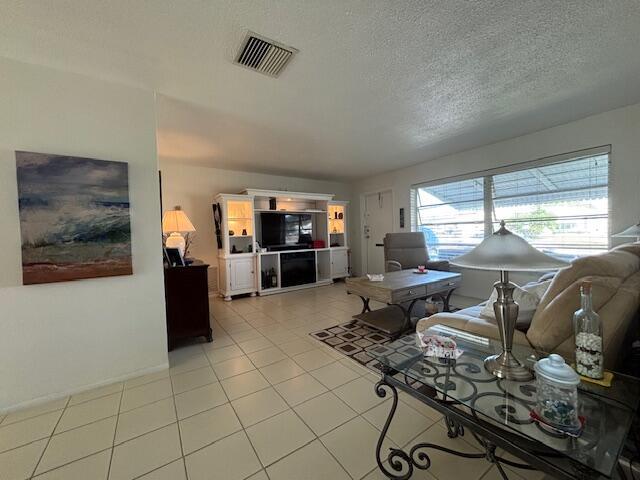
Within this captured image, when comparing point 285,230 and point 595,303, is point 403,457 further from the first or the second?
point 285,230

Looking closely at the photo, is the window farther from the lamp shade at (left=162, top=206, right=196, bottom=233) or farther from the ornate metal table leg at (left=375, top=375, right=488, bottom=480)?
the lamp shade at (left=162, top=206, right=196, bottom=233)

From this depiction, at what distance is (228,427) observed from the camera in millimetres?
1546

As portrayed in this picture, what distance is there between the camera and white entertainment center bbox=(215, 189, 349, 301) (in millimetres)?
4641

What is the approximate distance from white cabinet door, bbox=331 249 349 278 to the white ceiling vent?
4179 millimetres

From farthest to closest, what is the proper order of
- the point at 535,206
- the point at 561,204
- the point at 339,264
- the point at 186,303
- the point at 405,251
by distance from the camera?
1. the point at 339,264
2. the point at 405,251
3. the point at 535,206
4. the point at 561,204
5. the point at 186,303

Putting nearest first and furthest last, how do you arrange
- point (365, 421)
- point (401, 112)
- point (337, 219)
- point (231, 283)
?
1. point (365, 421)
2. point (401, 112)
3. point (231, 283)
4. point (337, 219)

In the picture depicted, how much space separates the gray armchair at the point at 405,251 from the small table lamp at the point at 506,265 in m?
2.95

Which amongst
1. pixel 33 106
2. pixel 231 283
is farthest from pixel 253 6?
pixel 231 283

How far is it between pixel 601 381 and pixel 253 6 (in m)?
2.51

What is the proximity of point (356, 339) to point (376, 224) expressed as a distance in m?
3.76

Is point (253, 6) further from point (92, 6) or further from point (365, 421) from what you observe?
point (365, 421)

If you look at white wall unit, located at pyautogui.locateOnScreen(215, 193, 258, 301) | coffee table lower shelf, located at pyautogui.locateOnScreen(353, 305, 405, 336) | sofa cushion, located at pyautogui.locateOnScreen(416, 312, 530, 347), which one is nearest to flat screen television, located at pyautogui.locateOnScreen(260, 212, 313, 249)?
white wall unit, located at pyautogui.locateOnScreen(215, 193, 258, 301)

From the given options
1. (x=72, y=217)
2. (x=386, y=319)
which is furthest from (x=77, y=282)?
(x=386, y=319)

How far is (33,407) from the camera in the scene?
1.78m
